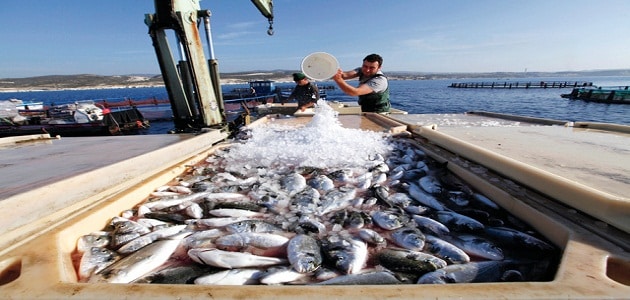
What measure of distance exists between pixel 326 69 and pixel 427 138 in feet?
7.36

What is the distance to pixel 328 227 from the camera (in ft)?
6.95

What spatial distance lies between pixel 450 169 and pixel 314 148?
1.79 m

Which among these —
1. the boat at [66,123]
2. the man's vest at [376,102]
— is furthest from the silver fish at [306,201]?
the boat at [66,123]

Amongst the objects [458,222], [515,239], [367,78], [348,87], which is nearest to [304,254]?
[458,222]

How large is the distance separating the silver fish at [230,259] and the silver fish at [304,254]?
0.25ft

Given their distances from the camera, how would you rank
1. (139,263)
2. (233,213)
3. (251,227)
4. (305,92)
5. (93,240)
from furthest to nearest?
1. (305,92)
2. (233,213)
3. (251,227)
4. (93,240)
5. (139,263)

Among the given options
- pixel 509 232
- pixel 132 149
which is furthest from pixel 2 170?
pixel 509 232

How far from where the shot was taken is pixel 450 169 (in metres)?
3.24

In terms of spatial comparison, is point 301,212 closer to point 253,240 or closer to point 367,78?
point 253,240

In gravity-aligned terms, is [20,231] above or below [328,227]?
above

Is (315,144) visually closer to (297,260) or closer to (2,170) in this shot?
(297,260)

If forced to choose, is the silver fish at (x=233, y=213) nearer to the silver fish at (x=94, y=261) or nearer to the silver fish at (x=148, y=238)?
the silver fish at (x=148, y=238)

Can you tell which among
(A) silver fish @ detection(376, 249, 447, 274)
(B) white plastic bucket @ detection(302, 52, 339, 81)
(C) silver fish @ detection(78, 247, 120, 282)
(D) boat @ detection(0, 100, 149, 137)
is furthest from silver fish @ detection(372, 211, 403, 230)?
(D) boat @ detection(0, 100, 149, 137)

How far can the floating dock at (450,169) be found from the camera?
1.12 metres
